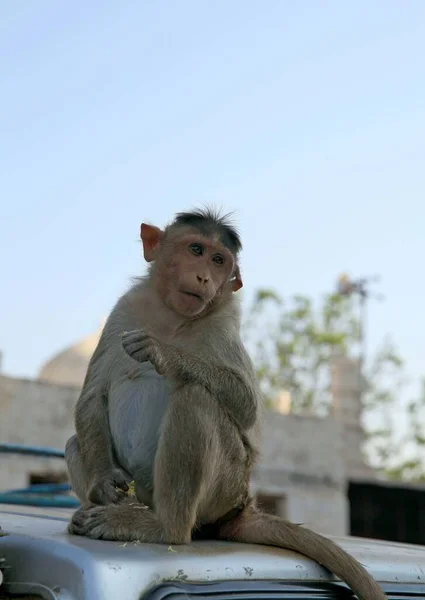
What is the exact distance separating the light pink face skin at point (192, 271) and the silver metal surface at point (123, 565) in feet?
3.86

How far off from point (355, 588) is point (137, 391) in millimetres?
1297

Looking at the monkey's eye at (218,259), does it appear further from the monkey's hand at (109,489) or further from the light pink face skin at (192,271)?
the monkey's hand at (109,489)

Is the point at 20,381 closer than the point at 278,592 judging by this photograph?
No

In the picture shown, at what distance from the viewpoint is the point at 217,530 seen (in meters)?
3.12

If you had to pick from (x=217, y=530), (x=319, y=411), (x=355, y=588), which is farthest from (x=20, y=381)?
(x=319, y=411)

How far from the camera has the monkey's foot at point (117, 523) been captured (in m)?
2.53

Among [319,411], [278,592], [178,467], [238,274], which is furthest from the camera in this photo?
[319,411]

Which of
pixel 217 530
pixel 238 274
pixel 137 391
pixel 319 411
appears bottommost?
pixel 217 530

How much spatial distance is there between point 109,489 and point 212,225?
0.98 m

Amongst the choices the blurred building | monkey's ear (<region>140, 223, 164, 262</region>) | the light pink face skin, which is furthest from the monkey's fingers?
the blurred building

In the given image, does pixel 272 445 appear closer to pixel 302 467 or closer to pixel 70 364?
pixel 302 467

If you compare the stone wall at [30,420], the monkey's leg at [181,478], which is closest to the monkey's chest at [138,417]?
the monkey's leg at [181,478]

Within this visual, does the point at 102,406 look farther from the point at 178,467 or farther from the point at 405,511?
the point at 405,511

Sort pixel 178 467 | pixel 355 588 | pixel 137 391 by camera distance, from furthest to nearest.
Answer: pixel 137 391 → pixel 178 467 → pixel 355 588
